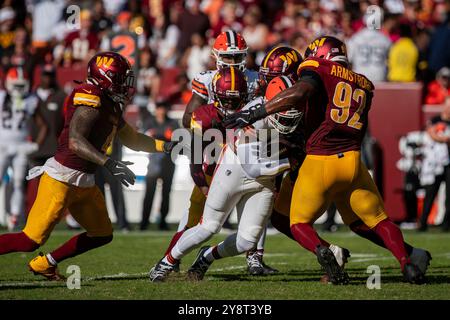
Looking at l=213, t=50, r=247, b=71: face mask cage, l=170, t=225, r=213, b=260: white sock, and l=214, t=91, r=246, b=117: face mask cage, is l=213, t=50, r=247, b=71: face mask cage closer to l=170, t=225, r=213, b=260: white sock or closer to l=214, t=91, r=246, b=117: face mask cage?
l=214, t=91, r=246, b=117: face mask cage

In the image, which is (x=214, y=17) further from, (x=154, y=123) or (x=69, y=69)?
(x=154, y=123)

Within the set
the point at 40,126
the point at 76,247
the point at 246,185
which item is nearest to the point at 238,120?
the point at 246,185

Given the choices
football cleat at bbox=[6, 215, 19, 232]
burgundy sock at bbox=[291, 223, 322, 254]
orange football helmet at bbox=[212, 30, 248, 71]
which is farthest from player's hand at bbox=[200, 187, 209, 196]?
football cleat at bbox=[6, 215, 19, 232]

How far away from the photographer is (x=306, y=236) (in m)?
6.90

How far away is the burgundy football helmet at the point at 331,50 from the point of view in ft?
23.6

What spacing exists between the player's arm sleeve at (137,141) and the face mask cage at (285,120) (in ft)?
3.61

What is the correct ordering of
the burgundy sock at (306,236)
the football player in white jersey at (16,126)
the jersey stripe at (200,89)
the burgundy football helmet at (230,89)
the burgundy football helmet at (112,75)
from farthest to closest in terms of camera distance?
the football player in white jersey at (16,126), the jersey stripe at (200,89), the burgundy football helmet at (112,75), the burgundy football helmet at (230,89), the burgundy sock at (306,236)

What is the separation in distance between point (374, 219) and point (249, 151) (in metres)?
1.04

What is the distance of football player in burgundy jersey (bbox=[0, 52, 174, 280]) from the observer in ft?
23.0

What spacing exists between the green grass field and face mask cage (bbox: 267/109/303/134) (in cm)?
116

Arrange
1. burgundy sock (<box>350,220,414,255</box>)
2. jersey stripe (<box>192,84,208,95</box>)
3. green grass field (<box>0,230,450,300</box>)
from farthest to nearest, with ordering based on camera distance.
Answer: jersey stripe (<box>192,84,208,95</box>) → burgundy sock (<box>350,220,414,255</box>) → green grass field (<box>0,230,450,300</box>)

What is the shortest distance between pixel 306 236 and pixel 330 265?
0.27 metres

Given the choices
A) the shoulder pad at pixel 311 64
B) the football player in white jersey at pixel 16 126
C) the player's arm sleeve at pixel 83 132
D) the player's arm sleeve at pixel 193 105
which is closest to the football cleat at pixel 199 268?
the player's arm sleeve at pixel 83 132

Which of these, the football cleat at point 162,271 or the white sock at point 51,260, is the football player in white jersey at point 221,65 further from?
the white sock at point 51,260
